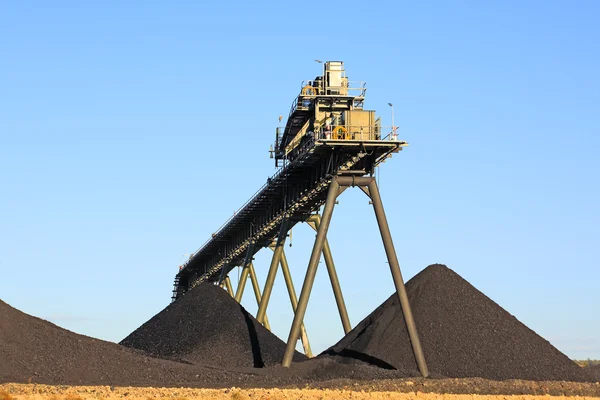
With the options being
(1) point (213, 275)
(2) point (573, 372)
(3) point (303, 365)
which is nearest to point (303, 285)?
(3) point (303, 365)

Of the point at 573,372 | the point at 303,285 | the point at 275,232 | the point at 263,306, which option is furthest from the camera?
the point at 275,232

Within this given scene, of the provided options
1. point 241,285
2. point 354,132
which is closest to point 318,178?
point 354,132

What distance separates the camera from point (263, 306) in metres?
61.4

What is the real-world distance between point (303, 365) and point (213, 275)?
36.7 m

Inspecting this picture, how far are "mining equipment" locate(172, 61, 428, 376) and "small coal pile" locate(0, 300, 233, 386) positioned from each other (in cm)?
540

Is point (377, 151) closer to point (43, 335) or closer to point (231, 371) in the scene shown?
point (231, 371)

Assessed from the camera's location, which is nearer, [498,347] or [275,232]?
[498,347]

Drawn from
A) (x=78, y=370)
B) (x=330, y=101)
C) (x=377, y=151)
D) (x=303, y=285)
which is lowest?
(x=78, y=370)

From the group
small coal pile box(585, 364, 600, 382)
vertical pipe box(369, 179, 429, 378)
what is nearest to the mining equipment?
vertical pipe box(369, 179, 429, 378)

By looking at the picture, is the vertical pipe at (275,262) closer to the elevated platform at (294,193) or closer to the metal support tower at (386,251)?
the elevated platform at (294,193)

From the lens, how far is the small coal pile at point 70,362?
45500mm

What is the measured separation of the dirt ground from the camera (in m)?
39.3

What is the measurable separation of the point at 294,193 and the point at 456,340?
1148cm

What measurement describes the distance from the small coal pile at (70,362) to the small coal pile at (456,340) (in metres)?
8.82
